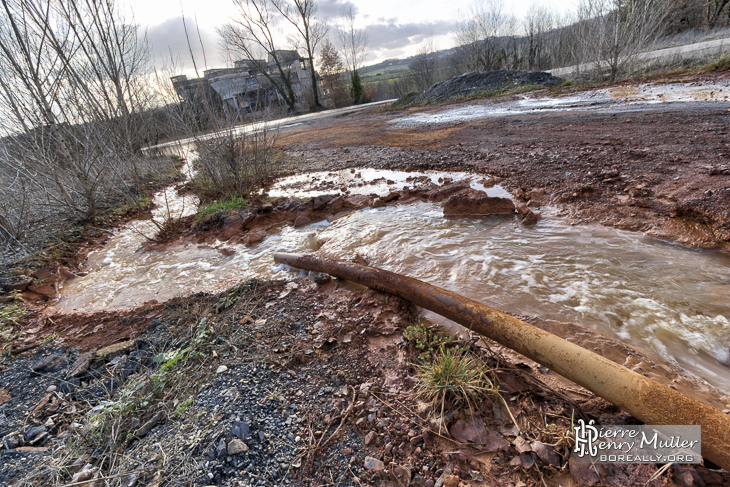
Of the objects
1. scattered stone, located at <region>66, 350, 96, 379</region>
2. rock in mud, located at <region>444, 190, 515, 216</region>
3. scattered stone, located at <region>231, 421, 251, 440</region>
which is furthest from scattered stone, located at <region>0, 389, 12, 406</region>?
rock in mud, located at <region>444, 190, 515, 216</region>

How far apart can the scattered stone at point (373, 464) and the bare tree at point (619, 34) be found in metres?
18.4

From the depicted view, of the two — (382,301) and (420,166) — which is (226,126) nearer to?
(420,166)

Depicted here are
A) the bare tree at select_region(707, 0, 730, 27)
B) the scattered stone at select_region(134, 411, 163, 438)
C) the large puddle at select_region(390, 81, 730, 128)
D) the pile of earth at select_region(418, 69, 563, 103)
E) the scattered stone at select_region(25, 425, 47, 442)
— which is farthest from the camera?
the bare tree at select_region(707, 0, 730, 27)

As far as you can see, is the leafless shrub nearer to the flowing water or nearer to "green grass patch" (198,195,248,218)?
"green grass patch" (198,195,248,218)

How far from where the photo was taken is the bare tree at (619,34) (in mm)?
12824

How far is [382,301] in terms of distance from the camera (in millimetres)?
2760

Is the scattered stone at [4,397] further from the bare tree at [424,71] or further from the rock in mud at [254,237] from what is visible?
the bare tree at [424,71]

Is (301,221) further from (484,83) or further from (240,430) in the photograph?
(484,83)

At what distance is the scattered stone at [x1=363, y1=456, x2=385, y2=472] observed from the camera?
56.7 inches

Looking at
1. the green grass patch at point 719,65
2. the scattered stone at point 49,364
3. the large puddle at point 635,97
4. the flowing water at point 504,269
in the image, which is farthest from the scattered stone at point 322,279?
the green grass patch at point 719,65

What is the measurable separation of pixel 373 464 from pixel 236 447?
678mm

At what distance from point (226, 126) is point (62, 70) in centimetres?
237

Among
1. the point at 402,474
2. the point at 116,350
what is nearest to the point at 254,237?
the point at 116,350

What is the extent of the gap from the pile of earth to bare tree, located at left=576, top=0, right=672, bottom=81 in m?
2.19
